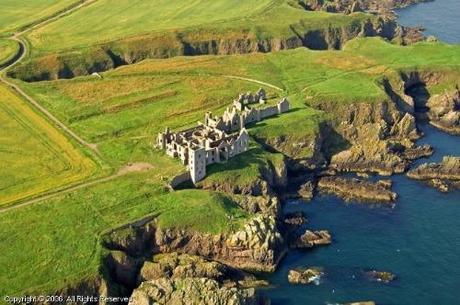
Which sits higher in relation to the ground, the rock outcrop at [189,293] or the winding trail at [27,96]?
the winding trail at [27,96]

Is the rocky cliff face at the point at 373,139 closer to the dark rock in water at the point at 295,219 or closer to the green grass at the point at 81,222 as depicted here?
the dark rock in water at the point at 295,219

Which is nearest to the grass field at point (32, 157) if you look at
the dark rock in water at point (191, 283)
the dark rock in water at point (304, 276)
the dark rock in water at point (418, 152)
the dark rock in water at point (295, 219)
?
the dark rock in water at point (191, 283)

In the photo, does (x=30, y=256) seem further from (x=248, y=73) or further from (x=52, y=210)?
(x=248, y=73)

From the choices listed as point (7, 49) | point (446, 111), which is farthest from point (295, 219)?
point (7, 49)

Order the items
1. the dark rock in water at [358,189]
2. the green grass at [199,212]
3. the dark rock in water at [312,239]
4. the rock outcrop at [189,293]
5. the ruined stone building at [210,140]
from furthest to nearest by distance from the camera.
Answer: the dark rock in water at [358,189] < the ruined stone building at [210,140] < the dark rock in water at [312,239] < the green grass at [199,212] < the rock outcrop at [189,293]

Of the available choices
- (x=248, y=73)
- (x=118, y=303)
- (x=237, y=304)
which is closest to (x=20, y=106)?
(x=248, y=73)
